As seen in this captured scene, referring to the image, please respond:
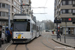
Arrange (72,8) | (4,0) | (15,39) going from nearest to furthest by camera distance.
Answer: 1. (15,39)
2. (4,0)
3. (72,8)

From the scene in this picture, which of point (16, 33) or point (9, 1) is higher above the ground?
point (9, 1)

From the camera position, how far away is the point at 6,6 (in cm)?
4291

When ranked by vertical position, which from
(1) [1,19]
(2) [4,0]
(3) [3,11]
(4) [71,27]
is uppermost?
(2) [4,0]

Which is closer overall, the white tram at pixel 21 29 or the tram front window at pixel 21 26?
the white tram at pixel 21 29

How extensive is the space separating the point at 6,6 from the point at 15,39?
29942mm

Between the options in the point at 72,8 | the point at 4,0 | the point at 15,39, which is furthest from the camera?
the point at 72,8

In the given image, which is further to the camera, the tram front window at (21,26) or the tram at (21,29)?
the tram front window at (21,26)

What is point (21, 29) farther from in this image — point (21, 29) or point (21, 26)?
point (21, 26)

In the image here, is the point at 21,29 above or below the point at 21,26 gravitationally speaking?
below

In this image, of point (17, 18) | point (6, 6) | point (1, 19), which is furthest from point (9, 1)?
point (17, 18)

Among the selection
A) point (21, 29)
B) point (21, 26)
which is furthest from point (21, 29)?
point (21, 26)

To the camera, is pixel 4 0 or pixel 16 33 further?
pixel 4 0

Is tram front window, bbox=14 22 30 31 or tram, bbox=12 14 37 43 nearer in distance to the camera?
tram, bbox=12 14 37 43

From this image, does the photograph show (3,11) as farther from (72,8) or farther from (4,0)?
(72,8)
